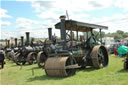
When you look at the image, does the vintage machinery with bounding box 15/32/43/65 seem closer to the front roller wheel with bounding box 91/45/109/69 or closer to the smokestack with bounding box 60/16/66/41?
the front roller wheel with bounding box 91/45/109/69

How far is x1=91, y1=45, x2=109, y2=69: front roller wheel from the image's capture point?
9.20 m

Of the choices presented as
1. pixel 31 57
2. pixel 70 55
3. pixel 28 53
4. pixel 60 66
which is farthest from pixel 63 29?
pixel 28 53

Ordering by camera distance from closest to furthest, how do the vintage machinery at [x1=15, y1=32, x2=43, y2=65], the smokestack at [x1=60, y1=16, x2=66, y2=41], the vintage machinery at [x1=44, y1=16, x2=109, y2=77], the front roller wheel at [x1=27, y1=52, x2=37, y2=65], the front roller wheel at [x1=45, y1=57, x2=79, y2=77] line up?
the front roller wheel at [x1=45, y1=57, x2=79, y2=77] → the vintage machinery at [x1=44, y1=16, x2=109, y2=77] → the smokestack at [x1=60, y1=16, x2=66, y2=41] → the front roller wheel at [x1=27, y1=52, x2=37, y2=65] → the vintage machinery at [x1=15, y1=32, x2=43, y2=65]

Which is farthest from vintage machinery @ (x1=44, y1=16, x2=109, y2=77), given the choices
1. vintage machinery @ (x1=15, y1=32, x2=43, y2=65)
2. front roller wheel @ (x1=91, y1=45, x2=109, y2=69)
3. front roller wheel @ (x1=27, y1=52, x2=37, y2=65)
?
vintage machinery @ (x1=15, y1=32, x2=43, y2=65)

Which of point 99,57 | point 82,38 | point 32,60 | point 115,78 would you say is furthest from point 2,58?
point 115,78

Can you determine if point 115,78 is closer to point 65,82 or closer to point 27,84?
point 65,82

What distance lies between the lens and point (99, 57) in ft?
32.4

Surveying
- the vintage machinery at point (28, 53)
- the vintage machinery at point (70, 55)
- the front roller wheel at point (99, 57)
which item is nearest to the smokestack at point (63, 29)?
the vintage machinery at point (70, 55)

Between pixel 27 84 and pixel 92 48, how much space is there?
14.5 ft

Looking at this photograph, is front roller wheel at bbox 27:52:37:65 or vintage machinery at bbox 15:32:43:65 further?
vintage machinery at bbox 15:32:43:65

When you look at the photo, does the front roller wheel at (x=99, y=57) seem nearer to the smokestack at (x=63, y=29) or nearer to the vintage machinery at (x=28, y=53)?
the smokestack at (x=63, y=29)

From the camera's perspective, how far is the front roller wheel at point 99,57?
9.20 m

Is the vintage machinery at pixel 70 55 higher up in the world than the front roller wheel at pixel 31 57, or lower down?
higher up

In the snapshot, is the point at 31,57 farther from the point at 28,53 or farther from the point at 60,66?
the point at 60,66
